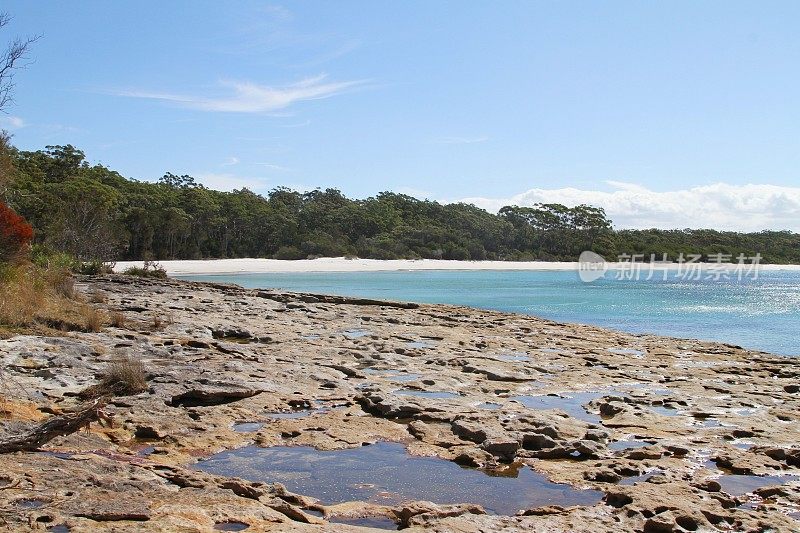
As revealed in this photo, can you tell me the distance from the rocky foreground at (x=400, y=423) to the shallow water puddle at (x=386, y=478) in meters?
0.18

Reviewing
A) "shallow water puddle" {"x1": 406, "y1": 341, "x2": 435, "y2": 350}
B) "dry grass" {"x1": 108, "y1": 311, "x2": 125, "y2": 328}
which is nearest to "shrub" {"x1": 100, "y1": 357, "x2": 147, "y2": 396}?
"dry grass" {"x1": 108, "y1": 311, "x2": 125, "y2": 328}

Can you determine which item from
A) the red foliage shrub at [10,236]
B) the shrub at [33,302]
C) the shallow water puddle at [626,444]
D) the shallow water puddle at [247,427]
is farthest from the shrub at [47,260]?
the shallow water puddle at [626,444]

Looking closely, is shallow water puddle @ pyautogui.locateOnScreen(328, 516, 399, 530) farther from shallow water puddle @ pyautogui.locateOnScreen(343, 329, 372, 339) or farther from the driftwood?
shallow water puddle @ pyautogui.locateOnScreen(343, 329, 372, 339)

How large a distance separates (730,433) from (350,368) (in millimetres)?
6738

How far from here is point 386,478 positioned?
7.00 meters

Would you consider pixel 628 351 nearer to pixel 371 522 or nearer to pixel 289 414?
pixel 289 414

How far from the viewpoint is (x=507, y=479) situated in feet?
23.2

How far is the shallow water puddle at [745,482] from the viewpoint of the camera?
22.7 ft

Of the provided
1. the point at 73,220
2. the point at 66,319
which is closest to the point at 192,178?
the point at 73,220

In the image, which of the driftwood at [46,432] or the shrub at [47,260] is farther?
the shrub at [47,260]

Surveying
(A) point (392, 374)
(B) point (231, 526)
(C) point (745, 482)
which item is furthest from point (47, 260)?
(C) point (745, 482)

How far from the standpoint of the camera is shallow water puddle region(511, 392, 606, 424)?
33.8 ft

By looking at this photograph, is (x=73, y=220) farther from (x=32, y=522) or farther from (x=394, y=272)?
(x=32, y=522)
